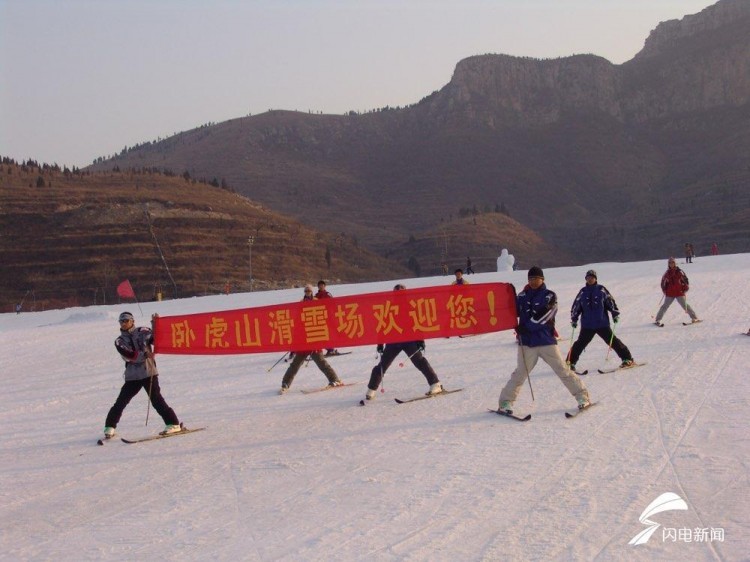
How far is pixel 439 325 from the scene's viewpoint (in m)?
13.4

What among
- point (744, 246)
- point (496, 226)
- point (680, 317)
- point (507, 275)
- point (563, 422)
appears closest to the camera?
point (563, 422)

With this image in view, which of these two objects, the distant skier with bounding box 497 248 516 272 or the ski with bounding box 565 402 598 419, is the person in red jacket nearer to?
the ski with bounding box 565 402 598 419

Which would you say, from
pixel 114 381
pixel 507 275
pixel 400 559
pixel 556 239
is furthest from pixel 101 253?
pixel 556 239

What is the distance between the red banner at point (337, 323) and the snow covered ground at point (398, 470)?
105 cm

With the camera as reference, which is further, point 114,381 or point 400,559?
point 114,381

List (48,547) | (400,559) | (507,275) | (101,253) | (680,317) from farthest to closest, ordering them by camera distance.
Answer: (101,253), (507,275), (680,317), (48,547), (400,559)

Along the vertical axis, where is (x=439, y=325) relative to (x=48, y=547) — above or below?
above

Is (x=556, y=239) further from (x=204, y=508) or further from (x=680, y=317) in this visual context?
(x=204, y=508)

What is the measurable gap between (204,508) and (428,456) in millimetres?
2695

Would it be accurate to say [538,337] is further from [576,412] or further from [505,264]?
[505,264]

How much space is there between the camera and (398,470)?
347 inches
